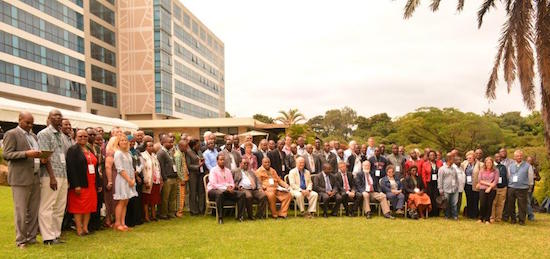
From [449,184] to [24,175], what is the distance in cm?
882

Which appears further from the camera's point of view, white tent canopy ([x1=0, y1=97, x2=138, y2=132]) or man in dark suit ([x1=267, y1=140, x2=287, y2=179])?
white tent canopy ([x1=0, y1=97, x2=138, y2=132])

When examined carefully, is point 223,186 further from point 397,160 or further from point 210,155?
point 397,160

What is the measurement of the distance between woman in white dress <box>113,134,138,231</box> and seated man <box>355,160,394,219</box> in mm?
5260

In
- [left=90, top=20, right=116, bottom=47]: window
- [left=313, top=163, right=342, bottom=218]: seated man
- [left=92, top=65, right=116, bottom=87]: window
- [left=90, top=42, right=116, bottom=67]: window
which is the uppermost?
[left=90, top=20, right=116, bottom=47]: window

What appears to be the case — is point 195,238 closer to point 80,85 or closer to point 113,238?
point 113,238

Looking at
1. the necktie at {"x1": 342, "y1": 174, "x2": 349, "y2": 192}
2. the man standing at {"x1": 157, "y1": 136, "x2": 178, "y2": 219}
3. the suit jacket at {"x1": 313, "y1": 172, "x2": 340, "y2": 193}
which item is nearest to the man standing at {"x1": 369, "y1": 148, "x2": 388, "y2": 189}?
the necktie at {"x1": 342, "y1": 174, "x2": 349, "y2": 192}

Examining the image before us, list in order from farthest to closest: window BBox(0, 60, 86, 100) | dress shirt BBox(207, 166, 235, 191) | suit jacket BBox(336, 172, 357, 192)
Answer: window BBox(0, 60, 86, 100), suit jacket BBox(336, 172, 357, 192), dress shirt BBox(207, 166, 235, 191)

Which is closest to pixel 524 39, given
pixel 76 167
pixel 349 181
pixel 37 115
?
pixel 349 181

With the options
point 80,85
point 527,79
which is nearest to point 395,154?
point 527,79

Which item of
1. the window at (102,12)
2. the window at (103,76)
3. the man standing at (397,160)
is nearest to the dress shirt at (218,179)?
the man standing at (397,160)

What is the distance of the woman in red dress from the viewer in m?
6.54

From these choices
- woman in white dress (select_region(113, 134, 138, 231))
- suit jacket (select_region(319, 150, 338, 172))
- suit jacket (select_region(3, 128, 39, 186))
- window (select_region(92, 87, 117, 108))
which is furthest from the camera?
window (select_region(92, 87, 117, 108))

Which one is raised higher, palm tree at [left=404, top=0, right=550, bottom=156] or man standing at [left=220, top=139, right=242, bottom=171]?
palm tree at [left=404, top=0, right=550, bottom=156]

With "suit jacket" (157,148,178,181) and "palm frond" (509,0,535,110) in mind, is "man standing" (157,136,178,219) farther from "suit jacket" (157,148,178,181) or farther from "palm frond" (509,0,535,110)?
"palm frond" (509,0,535,110)
